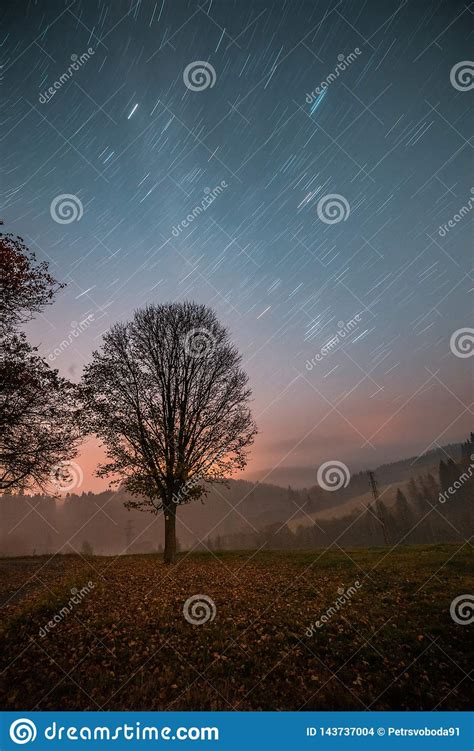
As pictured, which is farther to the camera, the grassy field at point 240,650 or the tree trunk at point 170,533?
the tree trunk at point 170,533

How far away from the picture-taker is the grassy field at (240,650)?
535cm

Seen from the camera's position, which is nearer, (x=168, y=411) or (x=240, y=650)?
(x=240, y=650)

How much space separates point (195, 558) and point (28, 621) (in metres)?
13.8

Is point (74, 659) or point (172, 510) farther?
point (172, 510)

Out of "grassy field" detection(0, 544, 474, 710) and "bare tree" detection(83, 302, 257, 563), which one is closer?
"grassy field" detection(0, 544, 474, 710)

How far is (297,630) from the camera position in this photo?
751cm

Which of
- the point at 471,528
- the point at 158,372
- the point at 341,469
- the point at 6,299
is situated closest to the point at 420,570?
the point at 341,469

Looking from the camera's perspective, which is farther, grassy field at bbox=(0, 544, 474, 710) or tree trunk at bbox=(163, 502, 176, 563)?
tree trunk at bbox=(163, 502, 176, 563)

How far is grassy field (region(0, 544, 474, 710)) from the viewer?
17.6 feet

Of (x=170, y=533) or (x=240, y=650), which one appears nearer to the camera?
(x=240, y=650)

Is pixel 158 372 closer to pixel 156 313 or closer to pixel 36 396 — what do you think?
pixel 156 313

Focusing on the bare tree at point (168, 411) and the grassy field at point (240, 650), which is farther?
the bare tree at point (168, 411)

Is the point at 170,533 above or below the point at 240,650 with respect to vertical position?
below

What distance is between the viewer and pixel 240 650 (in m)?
6.64
